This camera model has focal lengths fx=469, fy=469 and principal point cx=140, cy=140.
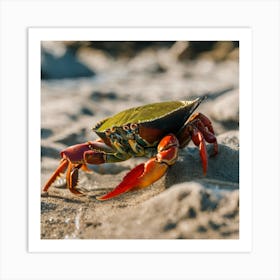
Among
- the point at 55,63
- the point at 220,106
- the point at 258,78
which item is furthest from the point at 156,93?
the point at 258,78

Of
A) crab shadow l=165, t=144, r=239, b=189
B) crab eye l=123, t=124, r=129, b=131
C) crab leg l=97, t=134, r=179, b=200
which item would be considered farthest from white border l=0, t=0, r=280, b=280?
crab eye l=123, t=124, r=129, b=131

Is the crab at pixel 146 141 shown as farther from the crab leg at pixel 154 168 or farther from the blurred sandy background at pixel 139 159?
the blurred sandy background at pixel 139 159

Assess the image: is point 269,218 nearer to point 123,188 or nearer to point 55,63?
point 123,188

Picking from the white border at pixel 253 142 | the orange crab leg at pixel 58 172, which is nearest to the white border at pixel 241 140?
the white border at pixel 253 142

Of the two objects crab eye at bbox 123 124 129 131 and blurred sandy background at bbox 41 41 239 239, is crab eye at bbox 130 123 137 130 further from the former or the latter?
blurred sandy background at bbox 41 41 239 239

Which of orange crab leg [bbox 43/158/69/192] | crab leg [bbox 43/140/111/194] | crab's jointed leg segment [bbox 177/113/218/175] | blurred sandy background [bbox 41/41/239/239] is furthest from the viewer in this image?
orange crab leg [bbox 43/158/69/192]
